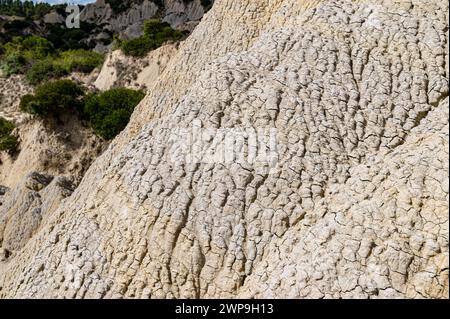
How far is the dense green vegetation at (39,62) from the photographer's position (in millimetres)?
33469

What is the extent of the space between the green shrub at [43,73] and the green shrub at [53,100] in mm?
11304

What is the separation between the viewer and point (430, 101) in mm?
7582

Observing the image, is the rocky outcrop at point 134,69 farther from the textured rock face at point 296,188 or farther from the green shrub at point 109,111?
the textured rock face at point 296,188

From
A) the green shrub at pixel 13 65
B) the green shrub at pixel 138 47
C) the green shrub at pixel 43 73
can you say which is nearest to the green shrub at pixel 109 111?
the green shrub at pixel 138 47

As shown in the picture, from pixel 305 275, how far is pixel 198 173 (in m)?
2.08

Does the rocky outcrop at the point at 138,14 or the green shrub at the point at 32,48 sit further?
the rocky outcrop at the point at 138,14

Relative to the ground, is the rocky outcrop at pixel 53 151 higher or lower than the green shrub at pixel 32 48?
higher

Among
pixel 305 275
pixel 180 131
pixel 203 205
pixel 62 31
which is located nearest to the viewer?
pixel 305 275

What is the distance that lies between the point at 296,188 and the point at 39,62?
32.2 metres

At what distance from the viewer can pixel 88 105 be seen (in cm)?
2205

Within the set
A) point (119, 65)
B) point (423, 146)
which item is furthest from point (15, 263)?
point (119, 65)

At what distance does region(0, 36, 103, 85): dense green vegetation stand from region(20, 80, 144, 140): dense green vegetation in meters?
11.5

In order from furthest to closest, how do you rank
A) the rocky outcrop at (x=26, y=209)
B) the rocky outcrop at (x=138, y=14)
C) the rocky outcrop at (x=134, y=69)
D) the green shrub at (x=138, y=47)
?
1. the rocky outcrop at (x=138, y=14)
2. the green shrub at (x=138, y=47)
3. the rocky outcrop at (x=134, y=69)
4. the rocky outcrop at (x=26, y=209)

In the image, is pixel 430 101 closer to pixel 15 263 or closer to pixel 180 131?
pixel 180 131
